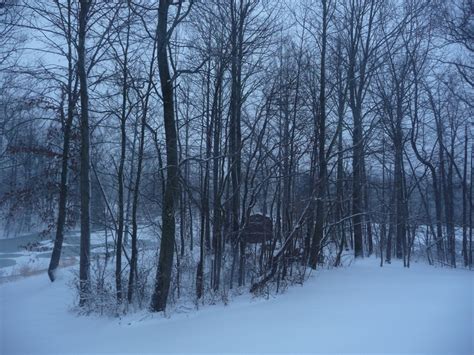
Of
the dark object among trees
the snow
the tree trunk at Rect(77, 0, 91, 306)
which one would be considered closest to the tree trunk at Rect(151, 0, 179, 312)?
the snow

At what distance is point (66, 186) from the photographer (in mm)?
12016

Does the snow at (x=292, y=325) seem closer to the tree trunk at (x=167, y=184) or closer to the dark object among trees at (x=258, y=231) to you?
the tree trunk at (x=167, y=184)

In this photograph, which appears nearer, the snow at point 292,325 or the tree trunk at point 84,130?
the snow at point 292,325

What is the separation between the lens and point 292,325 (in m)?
5.63

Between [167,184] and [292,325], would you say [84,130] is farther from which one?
[292,325]

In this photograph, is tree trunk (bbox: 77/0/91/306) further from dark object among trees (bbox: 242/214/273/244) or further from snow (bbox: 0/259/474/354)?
dark object among trees (bbox: 242/214/273/244)

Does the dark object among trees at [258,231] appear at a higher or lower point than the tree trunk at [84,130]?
lower

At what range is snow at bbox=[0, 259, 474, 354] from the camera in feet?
15.9

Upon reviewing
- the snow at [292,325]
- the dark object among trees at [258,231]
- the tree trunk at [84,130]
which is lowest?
the snow at [292,325]

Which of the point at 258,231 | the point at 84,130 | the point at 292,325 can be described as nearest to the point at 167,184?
the point at 258,231

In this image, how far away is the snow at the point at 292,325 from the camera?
15.9 ft

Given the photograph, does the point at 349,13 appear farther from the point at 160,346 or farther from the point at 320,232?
the point at 160,346

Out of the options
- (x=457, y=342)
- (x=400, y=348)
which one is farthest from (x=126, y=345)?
(x=457, y=342)

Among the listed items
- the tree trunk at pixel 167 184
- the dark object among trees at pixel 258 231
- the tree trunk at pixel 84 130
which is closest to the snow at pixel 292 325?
the tree trunk at pixel 167 184
